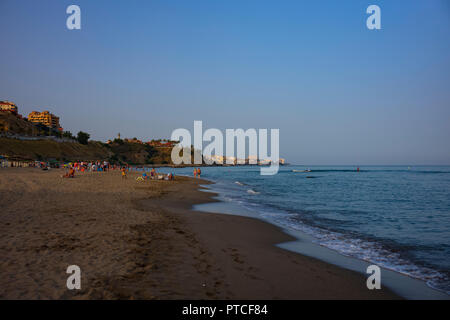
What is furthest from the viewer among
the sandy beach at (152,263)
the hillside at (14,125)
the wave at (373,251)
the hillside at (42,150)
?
the hillside at (14,125)

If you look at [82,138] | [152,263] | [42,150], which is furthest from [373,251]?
[82,138]

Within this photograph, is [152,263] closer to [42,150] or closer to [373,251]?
[373,251]

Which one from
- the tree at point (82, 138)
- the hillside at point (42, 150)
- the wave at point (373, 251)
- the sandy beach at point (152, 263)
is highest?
the tree at point (82, 138)

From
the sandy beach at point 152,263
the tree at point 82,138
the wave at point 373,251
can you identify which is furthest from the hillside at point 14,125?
the wave at point 373,251

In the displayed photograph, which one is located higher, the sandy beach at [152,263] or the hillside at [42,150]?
the hillside at [42,150]

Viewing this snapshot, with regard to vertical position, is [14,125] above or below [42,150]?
above

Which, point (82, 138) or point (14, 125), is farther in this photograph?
point (82, 138)

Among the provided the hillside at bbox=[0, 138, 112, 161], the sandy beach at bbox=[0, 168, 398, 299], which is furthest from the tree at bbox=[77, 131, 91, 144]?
the sandy beach at bbox=[0, 168, 398, 299]

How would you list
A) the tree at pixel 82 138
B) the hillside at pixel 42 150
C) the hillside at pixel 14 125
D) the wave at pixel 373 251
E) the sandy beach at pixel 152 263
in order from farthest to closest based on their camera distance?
the tree at pixel 82 138, the hillside at pixel 14 125, the hillside at pixel 42 150, the wave at pixel 373 251, the sandy beach at pixel 152 263

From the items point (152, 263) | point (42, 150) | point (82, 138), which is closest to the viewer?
point (152, 263)

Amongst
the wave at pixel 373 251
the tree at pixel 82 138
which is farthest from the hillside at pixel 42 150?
the wave at pixel 373 251

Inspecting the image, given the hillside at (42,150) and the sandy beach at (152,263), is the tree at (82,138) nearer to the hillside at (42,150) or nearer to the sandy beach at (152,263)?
the hillside at (42,150)

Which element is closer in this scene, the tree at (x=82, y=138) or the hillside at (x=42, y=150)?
the hillside at (x=42, y=150)

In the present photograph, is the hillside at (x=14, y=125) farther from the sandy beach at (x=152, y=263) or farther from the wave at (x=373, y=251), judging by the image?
the wave at (x=373, y=251)
